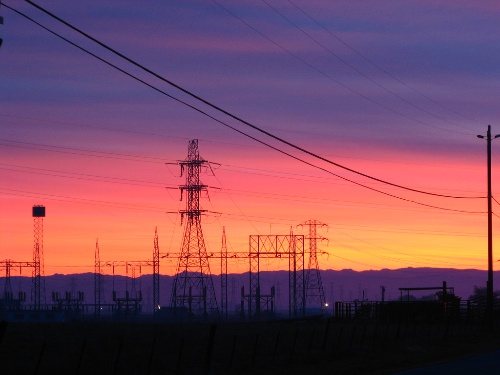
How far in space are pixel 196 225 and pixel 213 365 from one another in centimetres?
4769

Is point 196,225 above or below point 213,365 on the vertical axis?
above

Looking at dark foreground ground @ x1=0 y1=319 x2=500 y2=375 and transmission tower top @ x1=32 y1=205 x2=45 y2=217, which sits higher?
transmission tower top @ x1=32 y1=205 x2=45 y2=217

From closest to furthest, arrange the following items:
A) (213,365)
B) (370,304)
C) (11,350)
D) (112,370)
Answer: (112,370)
(213,365)
(11,350)
(370,304)

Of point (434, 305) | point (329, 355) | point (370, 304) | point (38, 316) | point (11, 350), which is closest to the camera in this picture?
point (329, 355)

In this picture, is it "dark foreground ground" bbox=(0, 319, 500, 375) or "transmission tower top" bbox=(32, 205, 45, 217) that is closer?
"dark foreground ground" bbox=(0, 319, 500, 375)

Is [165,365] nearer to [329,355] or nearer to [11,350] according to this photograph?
[329,355]

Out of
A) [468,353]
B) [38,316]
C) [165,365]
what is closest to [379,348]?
[468,353]

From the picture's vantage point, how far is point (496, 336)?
5994 centimetres

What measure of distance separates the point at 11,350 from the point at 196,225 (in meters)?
39.5

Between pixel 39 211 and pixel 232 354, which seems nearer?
pixel 232 354

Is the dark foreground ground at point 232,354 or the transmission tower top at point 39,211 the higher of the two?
the transmission tower top at point 39,211

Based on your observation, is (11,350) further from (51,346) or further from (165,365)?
(165,365)

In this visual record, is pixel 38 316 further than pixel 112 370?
Yes

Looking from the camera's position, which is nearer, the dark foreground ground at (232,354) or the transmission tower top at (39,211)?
the dark foreground ground at (232,354)
